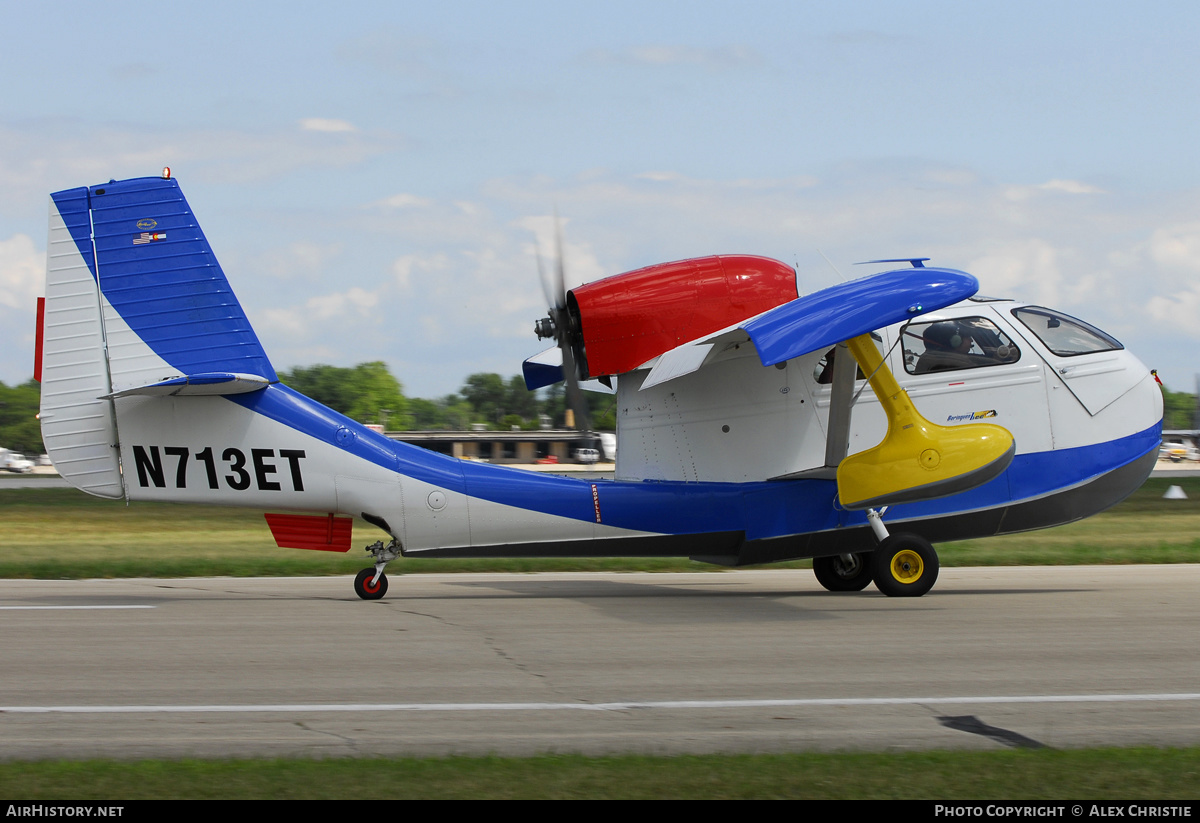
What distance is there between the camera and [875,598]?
1160 centimetres

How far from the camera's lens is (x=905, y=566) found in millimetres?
11273

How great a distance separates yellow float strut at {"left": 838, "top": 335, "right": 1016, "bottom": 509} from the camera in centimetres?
1026

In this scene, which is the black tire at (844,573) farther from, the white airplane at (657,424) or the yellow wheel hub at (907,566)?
the yellow wheel hub at (907,566)

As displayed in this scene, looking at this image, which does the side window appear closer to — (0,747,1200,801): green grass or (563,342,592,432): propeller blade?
(563,342,592,432): propeller blade

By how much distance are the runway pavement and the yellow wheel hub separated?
32 centimetres

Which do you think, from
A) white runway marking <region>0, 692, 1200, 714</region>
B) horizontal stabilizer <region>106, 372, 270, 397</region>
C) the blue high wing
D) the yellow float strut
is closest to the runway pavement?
white runway marking <region>0, 692, 1200, 714</region>

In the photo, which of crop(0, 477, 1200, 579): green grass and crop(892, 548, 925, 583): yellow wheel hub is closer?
crop(892, 548, 925, 583): yellow wheel hub

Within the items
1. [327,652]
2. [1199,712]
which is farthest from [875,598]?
[327,652]

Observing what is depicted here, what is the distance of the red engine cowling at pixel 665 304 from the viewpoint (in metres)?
11.1

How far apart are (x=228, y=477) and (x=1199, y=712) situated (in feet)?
28.5

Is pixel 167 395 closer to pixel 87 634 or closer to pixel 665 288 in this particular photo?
pixel 87 634

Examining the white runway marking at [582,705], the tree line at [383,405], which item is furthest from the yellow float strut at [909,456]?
the tree line at [383,405]

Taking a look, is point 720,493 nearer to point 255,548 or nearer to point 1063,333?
point 1063,333

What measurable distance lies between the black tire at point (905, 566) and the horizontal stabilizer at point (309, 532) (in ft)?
18.5
